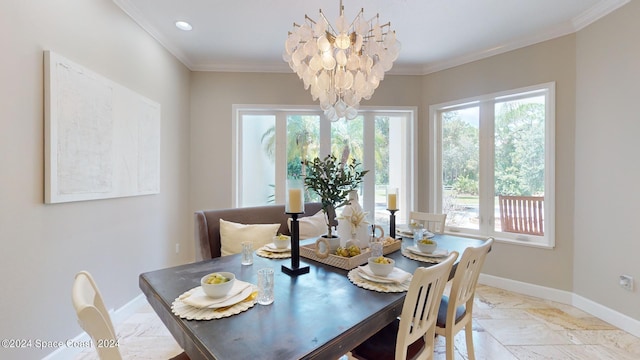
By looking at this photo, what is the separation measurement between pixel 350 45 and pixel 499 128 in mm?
2436

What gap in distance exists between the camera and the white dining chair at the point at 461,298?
4.63 feet

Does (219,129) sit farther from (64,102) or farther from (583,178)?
(583,178)

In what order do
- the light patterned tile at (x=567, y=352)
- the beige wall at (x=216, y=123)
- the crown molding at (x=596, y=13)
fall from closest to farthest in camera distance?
the light patterned tile at (x=567, y=352) → the crown molding at (x=596, y=13) → the beige wall at (x=216, y=123)

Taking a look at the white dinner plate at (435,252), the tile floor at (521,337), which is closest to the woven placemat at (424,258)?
the white dinner plate at (435,252)

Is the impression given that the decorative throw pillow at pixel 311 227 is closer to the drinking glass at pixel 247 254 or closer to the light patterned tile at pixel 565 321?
the drinking glass at pixel 247 254

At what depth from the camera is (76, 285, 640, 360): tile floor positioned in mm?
1965

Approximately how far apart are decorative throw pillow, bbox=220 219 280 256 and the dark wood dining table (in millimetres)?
647

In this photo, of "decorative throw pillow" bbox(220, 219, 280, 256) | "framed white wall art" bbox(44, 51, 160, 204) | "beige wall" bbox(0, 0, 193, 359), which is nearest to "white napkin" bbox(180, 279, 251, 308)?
"decorative throw pillow" bbox(220, 219, 280, 256)

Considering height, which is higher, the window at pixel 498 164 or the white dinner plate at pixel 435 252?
the window at pixel 498 164

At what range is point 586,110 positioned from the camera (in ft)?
8.55

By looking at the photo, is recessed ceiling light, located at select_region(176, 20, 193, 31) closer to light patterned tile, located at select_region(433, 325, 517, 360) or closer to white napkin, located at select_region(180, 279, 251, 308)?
white napkin, located at select_region(180, 279, 251, 308)

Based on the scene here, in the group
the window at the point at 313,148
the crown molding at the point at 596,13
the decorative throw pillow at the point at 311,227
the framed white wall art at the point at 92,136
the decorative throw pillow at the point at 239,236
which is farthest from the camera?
the window at the point at 313,148

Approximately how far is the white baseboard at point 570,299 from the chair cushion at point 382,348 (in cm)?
219

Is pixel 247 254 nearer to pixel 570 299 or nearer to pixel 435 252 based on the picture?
pixel 435 252
